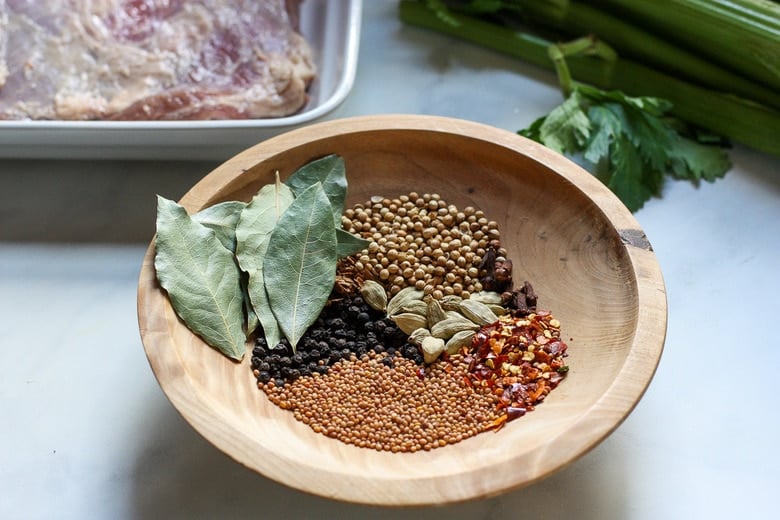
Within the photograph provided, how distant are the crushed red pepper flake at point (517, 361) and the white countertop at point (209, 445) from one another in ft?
0.43

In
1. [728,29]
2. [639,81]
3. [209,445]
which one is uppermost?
[728,29]

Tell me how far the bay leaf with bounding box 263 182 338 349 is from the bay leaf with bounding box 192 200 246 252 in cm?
6

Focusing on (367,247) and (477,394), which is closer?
(477,394)

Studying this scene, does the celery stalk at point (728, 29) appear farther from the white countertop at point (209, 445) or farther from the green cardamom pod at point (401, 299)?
the green cardamom pod at point (401, 299)

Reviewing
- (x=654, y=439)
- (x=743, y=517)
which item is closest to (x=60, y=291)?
(x=654, y=439)

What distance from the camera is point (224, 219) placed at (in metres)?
1.16

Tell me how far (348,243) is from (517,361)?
0.30 meters

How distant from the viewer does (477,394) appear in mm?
1073

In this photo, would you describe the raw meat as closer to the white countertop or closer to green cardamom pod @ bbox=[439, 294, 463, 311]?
the white countertop

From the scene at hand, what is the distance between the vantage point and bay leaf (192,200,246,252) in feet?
3.76

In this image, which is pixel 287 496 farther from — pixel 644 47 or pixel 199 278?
pixel 644 47

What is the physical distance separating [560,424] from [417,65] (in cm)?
91

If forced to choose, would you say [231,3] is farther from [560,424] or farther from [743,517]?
[743,517]

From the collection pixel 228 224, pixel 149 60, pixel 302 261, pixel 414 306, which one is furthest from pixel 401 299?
pixel 149 60
